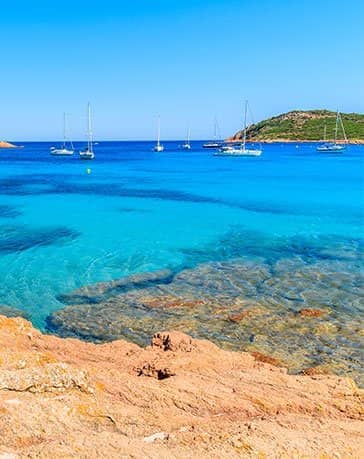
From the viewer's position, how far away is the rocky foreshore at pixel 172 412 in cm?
465

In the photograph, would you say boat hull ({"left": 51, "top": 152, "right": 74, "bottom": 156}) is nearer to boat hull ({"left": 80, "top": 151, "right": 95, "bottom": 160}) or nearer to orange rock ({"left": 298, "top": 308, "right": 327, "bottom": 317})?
boat hull ({"left": 80, "top": 151, "right": 95, "bottom": 160})

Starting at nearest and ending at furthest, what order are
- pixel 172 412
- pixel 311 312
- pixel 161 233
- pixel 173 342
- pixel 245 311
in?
pixel 172 412, pixel 173 342, pixel 311 312, pixel 245 311, pixel 161 233

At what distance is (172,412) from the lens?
5.86 m

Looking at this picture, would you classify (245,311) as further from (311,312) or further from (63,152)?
(63,152)

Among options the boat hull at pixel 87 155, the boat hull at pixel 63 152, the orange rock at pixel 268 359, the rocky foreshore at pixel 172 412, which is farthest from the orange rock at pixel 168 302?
the boat hull at pixel 63 152

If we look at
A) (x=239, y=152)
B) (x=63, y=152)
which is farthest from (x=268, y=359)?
(x=63, y=152)

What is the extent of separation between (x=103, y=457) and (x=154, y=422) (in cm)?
126

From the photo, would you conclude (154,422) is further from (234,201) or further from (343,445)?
(234,201)

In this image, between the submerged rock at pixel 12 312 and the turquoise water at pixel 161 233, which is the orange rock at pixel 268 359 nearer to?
the turquoise water at pixel 161 233

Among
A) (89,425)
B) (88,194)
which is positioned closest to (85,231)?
(88,194)

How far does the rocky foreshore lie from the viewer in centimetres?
465

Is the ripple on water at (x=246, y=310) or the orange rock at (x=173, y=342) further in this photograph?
the ripple on water at (x=246, y=310)

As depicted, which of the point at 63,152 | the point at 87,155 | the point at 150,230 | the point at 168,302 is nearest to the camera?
the point at 168,302

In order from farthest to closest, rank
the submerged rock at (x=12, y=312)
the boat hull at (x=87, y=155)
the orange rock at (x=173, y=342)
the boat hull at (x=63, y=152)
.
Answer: the boat hull at (x=63, y=152) → the boat hull at (x=87, y=155) → the submerged rock at (x=12, y=312) → the orange rock at (x=173, y=342)
